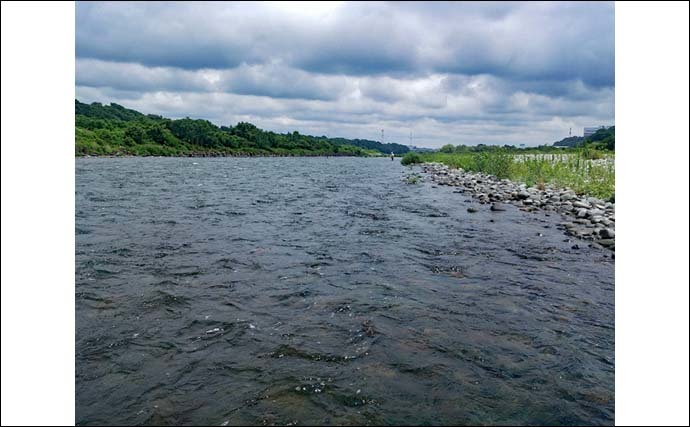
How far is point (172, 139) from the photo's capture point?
114500mm

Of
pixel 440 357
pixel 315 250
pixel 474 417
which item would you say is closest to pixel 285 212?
pixel 315 250

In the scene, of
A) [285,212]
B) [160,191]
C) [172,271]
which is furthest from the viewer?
[160,191]

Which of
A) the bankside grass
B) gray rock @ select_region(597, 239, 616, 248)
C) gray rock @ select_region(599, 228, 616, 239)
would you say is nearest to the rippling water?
gray rock @ select_region(597, 239, 616, 248)

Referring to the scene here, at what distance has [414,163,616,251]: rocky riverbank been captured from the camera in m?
11.4

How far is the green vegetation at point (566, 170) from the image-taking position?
58.7ft

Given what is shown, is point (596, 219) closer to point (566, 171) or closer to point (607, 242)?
point (607, 242)

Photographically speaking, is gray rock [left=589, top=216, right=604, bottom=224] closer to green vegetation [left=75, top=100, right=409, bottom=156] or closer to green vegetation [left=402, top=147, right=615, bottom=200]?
green vegetation [left=402, top=147, right=615, bottom=200]

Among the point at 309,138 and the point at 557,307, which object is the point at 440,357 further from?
the point at 309,138

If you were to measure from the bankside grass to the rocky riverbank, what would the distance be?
29.3 inches

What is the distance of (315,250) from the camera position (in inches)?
388

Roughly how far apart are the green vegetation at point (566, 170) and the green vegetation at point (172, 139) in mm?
63088

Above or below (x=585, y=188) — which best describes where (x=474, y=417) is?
below

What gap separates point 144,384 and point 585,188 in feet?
61.3

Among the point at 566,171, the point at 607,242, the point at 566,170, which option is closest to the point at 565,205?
the point at 607,242
